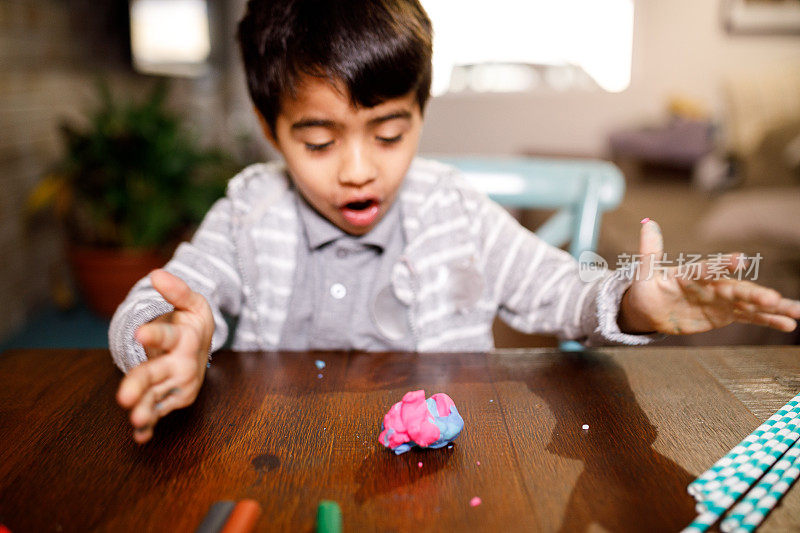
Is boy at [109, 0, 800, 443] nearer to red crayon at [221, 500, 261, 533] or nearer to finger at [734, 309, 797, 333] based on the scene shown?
finger at [734, 309, 797, 333]

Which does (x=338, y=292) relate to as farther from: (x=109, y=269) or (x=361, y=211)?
(x=109, y=269)

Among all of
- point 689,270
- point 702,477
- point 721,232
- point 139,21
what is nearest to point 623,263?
point 689,270

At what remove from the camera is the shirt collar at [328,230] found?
0.92m

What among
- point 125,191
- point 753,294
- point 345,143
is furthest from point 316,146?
point 125,191

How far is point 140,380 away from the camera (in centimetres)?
48

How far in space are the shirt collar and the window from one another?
10.3ft

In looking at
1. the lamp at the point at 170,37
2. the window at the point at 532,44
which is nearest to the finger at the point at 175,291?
the lamp at the point at 170,37

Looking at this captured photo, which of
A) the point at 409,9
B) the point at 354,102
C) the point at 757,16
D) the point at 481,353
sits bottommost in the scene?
the point at 481,353

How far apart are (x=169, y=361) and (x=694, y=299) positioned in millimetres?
502

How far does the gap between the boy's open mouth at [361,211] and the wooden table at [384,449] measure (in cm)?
20

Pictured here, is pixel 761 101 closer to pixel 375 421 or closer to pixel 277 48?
pixel 277 48

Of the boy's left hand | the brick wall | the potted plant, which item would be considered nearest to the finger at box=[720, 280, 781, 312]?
the boy's left hand

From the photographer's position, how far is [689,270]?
23.6 inches

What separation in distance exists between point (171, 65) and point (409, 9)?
2.84 meters
